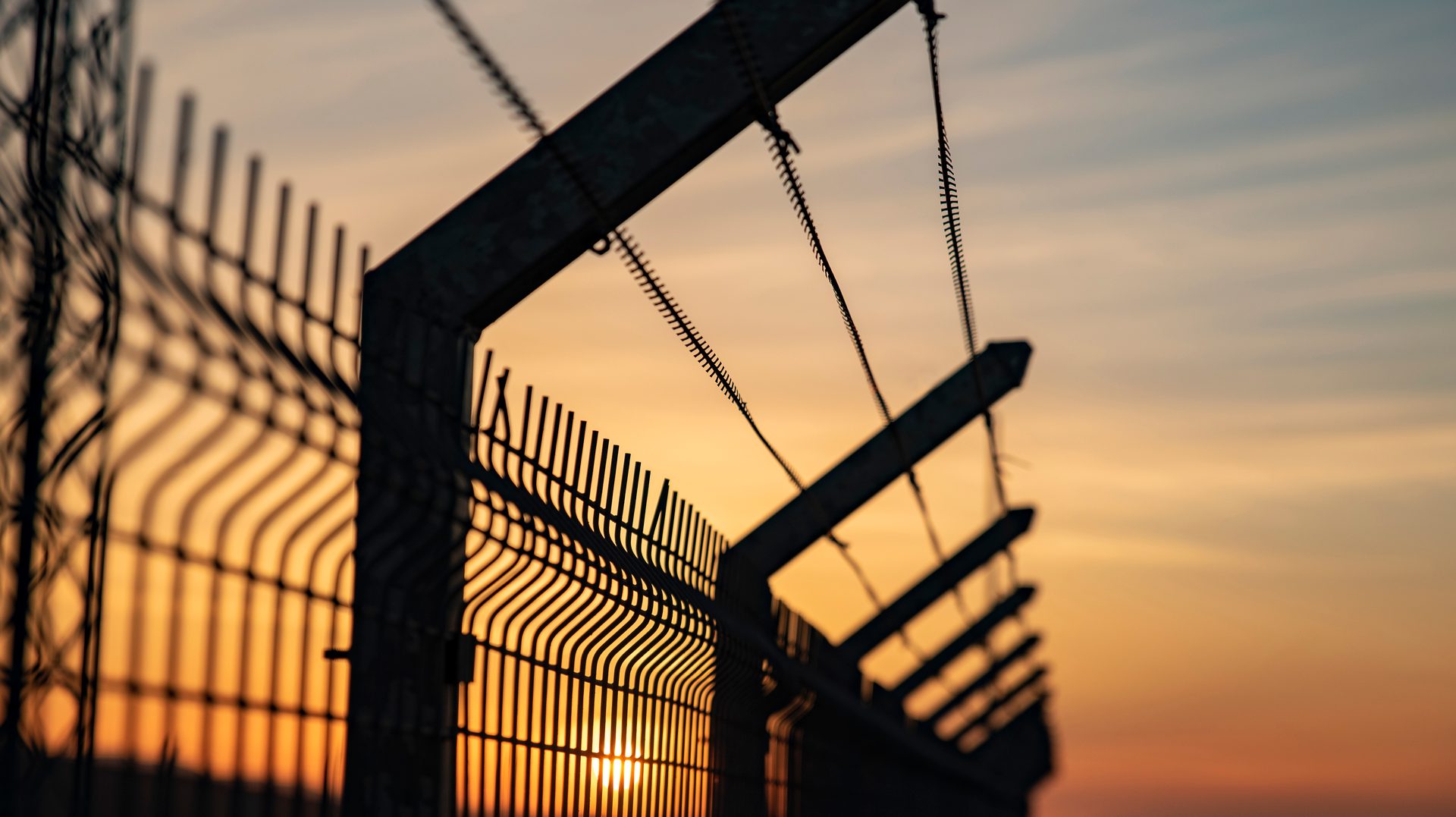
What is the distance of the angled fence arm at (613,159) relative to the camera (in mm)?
6043

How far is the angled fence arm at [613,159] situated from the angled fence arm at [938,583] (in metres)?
11.5

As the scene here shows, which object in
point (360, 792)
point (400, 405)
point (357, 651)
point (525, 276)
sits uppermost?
point (525, 276)

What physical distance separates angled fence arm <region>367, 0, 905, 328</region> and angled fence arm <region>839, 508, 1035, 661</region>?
11.5m

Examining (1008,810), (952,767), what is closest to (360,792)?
(952,767)

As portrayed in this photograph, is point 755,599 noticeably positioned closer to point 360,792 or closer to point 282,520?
point 360,792

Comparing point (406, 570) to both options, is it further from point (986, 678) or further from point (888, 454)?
point (986, 678)

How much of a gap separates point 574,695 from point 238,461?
2.60 metres

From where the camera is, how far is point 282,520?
3.40 meters

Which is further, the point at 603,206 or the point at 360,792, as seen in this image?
the point at 603,206

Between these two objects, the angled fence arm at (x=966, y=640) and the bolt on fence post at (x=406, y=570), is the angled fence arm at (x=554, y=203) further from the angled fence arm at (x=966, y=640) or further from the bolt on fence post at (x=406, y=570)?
the angled fence arm at (x=966, y=640)

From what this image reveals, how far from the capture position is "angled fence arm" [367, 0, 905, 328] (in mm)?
6043

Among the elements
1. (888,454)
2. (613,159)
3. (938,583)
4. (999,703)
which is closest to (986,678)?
(999,703)

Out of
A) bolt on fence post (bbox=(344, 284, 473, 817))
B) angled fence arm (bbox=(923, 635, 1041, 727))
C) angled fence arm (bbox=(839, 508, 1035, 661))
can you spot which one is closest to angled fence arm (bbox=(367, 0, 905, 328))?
bolt on fence post (bbox=(344, 284, 473, 817))

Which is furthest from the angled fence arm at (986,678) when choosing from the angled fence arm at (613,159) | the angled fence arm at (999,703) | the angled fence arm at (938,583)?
the angled fence arm at (613,159)
